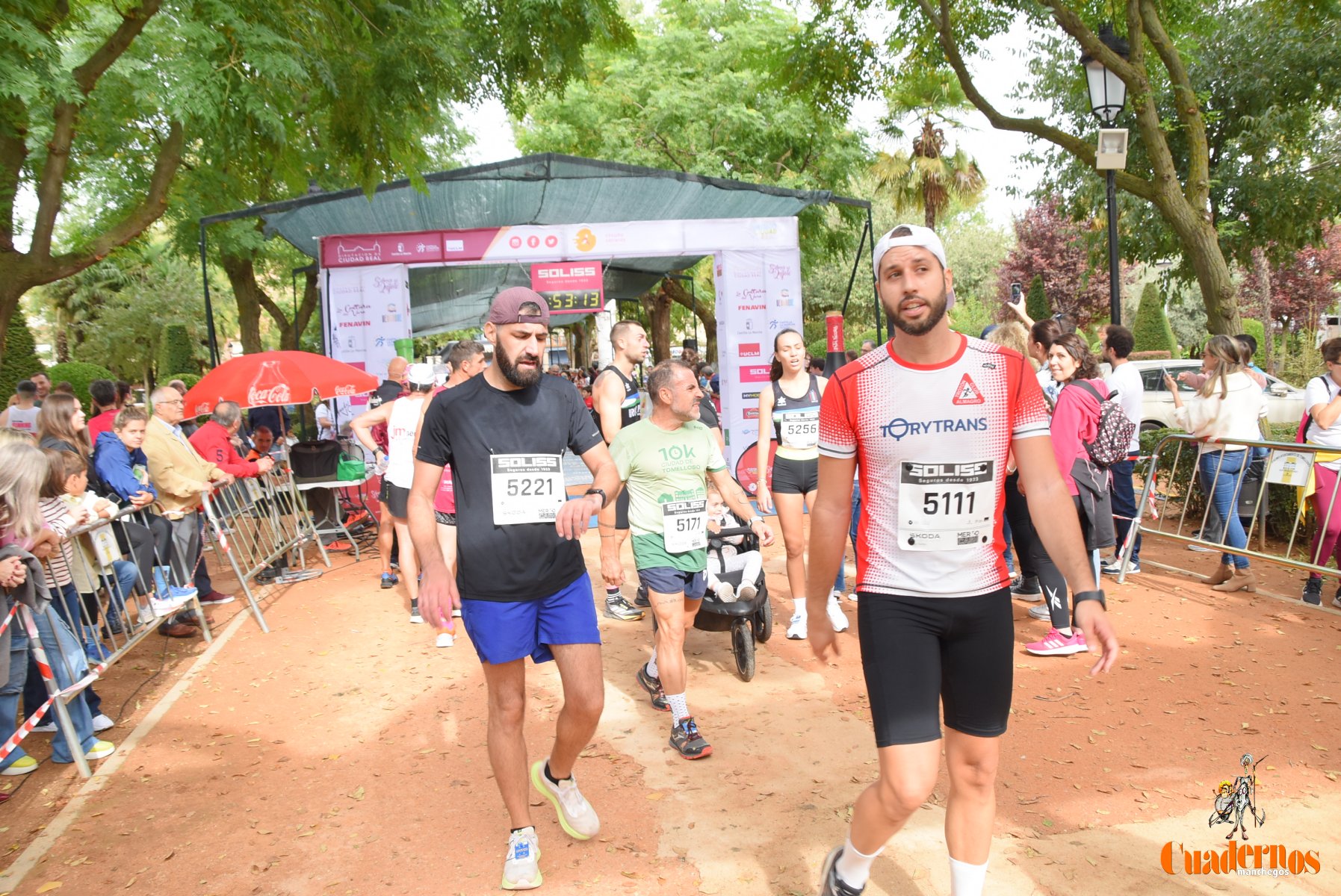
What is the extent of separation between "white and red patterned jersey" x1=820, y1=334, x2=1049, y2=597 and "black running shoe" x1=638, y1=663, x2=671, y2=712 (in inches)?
114

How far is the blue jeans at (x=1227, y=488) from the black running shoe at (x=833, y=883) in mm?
5863

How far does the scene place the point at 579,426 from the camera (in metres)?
3.74

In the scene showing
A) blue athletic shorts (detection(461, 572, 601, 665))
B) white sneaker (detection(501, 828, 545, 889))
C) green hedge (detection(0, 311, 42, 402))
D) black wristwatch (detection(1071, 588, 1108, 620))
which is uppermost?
green hedge (detection(0, 311, 42, 402))

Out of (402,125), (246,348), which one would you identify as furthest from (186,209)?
(402,125)

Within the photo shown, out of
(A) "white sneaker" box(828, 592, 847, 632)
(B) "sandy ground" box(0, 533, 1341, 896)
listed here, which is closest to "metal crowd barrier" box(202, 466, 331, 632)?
(B) "sandy ground" box(0, 533, 1341, 896)

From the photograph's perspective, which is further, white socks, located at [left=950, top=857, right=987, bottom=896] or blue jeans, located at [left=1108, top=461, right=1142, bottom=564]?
blue jeans, located at [left=1108, top=461, right=1142, bottom=564]

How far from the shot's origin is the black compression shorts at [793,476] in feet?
20.9

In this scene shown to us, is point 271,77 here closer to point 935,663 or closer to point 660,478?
point 660,478

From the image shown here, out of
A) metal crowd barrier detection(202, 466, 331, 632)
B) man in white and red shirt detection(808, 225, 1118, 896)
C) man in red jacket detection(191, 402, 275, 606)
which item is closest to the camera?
man in white and red shirt detection(808, 225, 1118, 896)

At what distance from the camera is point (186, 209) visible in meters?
15.7

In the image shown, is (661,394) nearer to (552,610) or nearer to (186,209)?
(552,610)

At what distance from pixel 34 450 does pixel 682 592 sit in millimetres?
3451

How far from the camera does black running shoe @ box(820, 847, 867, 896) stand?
297 cm

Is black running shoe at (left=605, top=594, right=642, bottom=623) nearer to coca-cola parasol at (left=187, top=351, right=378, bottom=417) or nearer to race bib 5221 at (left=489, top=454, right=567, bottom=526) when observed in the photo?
race bib 5221 at (left=489, top=454, right=567, bottom=526)
